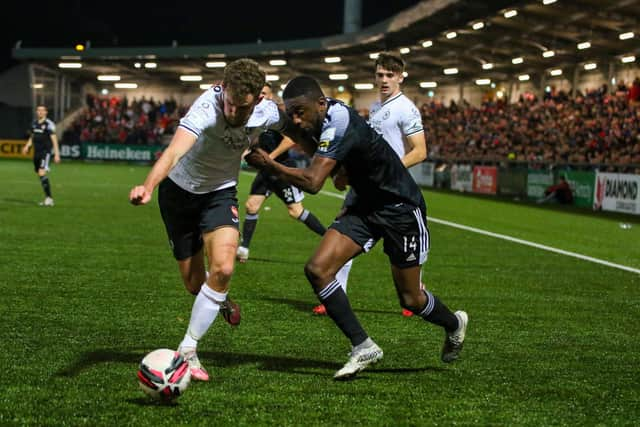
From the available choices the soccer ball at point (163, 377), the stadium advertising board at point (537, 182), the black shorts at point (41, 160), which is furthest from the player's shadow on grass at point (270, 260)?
the stadium advertising board at point (537, 182)

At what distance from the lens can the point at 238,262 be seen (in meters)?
13.1

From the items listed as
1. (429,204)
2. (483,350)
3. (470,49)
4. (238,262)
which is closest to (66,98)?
(470,49)

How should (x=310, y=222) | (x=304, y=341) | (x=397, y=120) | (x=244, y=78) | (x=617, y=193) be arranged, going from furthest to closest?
1. (x=617, y=193)
2. (x=310, y=222)
3. (x=397, y=120)
4. (x=304, y=341)
5. (x=244, y=78)

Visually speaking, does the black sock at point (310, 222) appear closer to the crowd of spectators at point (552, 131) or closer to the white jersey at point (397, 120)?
the white jersey at point (397, 120)

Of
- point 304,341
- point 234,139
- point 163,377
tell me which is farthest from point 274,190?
point 163,377

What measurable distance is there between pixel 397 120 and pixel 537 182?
997 inches

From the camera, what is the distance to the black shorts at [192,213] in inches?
263

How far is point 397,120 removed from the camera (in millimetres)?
8742

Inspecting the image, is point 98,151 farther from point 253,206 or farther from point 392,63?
point 392,63

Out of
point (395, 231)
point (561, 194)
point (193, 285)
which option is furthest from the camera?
point (561, 194)

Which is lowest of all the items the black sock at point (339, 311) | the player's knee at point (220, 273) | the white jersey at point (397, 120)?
the black sock at point (339, 311)

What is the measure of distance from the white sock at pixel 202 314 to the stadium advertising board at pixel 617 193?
21.8m

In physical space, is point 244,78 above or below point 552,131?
above

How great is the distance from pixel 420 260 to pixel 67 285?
501 centimetres
